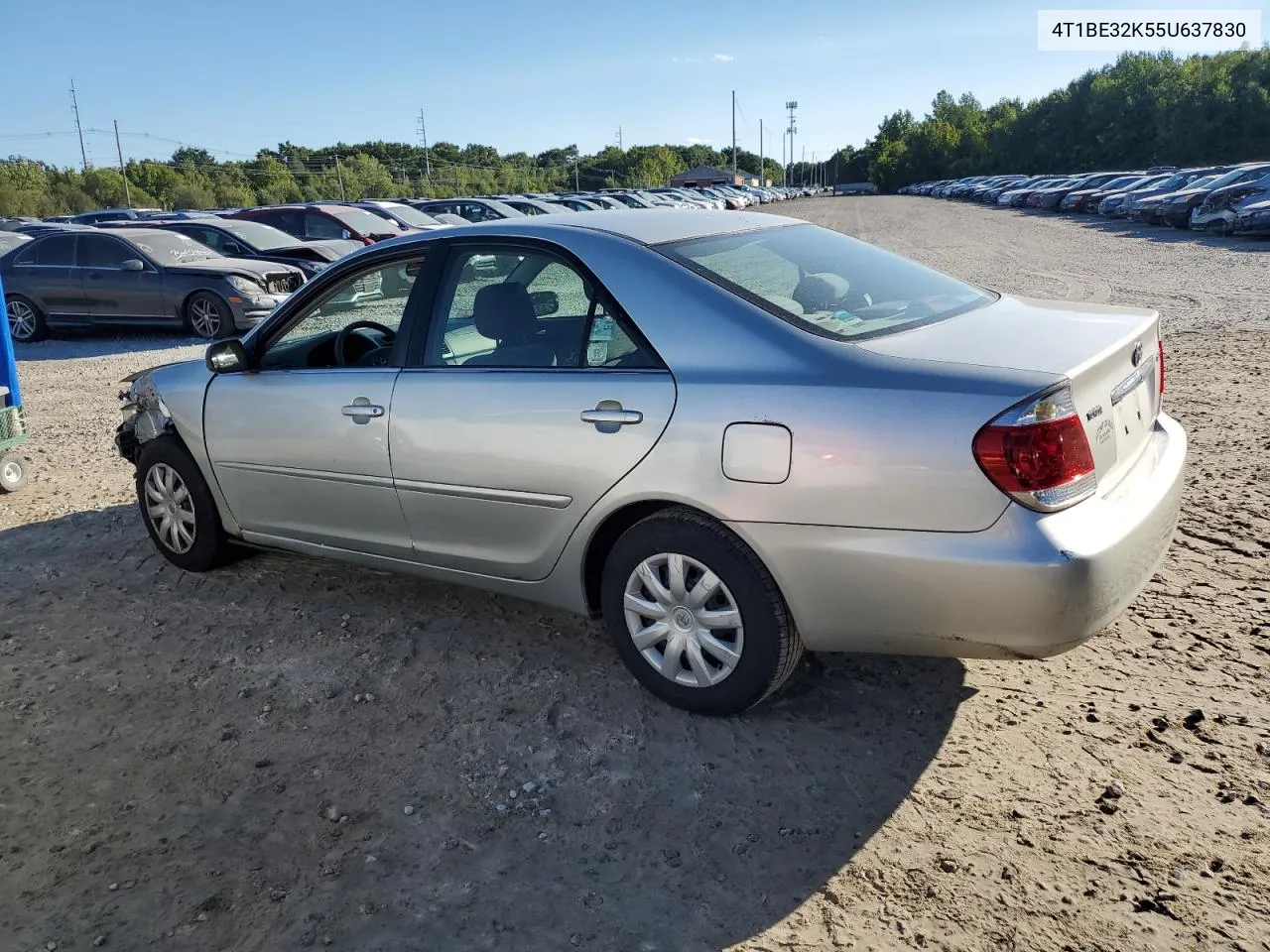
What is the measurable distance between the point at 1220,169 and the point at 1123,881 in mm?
38352

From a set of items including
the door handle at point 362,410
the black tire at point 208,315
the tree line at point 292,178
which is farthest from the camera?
the tree line at point 292,178

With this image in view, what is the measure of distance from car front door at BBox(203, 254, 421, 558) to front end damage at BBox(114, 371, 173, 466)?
41cm

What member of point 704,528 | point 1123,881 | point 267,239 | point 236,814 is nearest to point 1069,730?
point 1123,881

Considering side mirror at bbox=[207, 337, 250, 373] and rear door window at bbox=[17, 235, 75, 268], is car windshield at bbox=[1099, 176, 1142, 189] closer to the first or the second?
rear door window at bbox=[17, 235, 75, 268]

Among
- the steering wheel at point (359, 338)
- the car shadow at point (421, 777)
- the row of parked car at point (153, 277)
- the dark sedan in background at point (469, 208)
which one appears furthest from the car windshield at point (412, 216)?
the car shadow at point (421, 777)

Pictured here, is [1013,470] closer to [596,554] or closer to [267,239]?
[596,554]

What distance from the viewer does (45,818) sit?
3.05 metres

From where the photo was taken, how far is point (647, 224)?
12.7ft

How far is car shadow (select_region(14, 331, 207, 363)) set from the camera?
12.7 m

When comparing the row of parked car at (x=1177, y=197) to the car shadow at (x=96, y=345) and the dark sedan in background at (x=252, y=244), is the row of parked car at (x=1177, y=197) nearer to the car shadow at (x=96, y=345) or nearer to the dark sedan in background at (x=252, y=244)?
Answer: the dark sedan in background at (x=252, y=244)

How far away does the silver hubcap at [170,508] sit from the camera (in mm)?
4895

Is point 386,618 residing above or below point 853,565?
below

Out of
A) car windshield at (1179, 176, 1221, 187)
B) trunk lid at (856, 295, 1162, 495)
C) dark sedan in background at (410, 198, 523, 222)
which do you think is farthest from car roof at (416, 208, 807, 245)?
car windshield at (1179, 176, 1221, 187)

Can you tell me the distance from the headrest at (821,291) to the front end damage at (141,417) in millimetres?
3163
